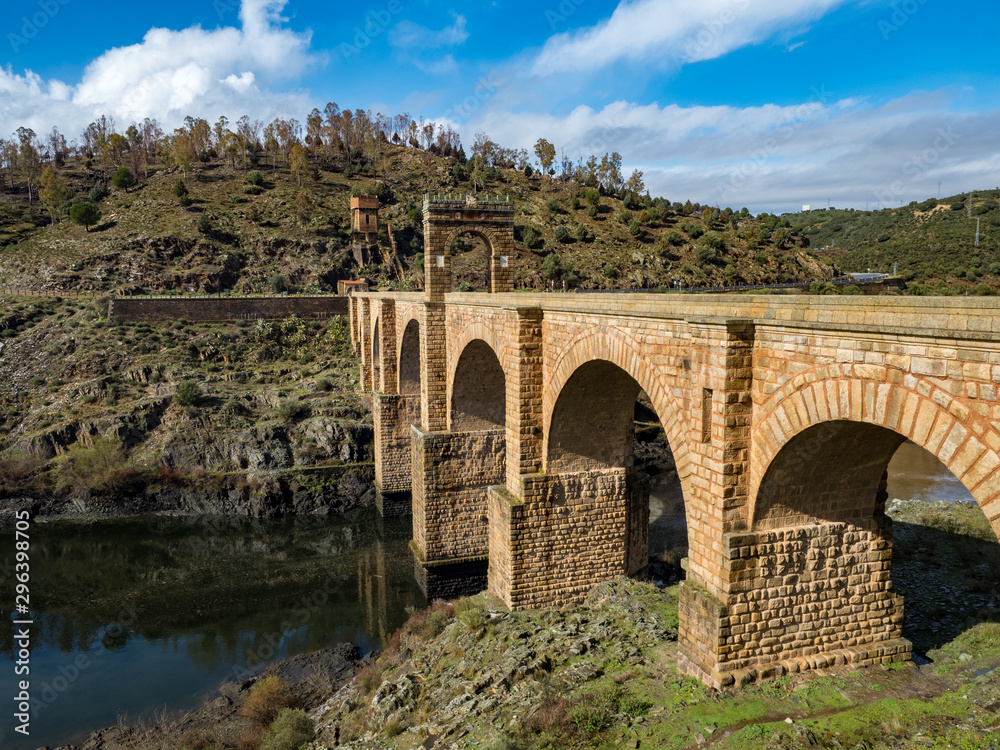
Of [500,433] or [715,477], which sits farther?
[500,433]

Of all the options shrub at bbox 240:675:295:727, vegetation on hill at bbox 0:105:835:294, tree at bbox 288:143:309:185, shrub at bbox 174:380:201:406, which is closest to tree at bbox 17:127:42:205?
vegetation on hill at bbox 0:105:835:294

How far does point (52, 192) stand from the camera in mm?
56812

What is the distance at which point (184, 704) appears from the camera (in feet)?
46.0

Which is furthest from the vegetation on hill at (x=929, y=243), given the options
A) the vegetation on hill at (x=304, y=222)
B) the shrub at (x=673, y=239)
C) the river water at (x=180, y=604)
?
the river water at (x=180, y=604)

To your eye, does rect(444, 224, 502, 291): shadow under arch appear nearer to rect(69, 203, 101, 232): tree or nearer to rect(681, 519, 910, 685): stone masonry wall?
rect(69, 203, 101, 232): tree

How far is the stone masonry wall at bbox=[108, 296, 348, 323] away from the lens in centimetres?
3822

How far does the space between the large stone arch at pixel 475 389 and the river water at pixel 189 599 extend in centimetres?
552

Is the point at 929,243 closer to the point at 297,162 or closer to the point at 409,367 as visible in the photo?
Answer: the point at 409,367

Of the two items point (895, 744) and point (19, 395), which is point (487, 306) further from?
point (19, 395)

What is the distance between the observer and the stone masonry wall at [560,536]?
13.0 m

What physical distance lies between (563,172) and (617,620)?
78.1m

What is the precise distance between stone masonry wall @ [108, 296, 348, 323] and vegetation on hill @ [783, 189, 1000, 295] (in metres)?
32.9

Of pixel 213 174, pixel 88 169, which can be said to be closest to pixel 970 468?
pixel 213 174

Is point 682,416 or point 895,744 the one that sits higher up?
point 682,416
